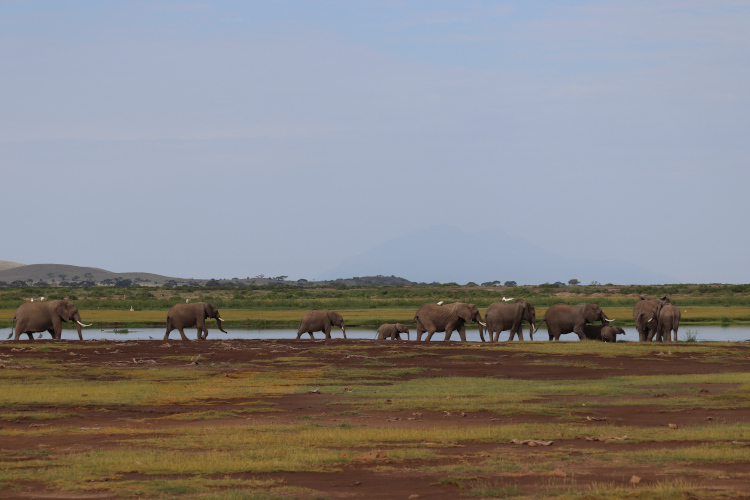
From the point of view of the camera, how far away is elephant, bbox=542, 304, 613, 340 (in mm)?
44156

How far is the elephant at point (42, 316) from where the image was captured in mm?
44362

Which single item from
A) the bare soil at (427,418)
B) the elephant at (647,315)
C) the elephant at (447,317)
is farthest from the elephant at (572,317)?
the bare soil at (427,418)

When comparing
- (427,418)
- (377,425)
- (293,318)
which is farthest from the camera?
(293,318)

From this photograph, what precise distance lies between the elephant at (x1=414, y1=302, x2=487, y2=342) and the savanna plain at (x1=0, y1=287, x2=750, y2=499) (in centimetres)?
991

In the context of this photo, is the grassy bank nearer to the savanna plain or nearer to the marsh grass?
the savanna plain

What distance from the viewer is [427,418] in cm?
1892

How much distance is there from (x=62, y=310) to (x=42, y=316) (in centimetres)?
97

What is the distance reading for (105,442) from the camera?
1614 cm

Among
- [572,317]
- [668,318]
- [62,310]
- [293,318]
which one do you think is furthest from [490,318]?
[293,318]

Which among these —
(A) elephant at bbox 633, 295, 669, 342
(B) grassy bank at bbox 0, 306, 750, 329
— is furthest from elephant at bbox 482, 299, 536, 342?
(B) grassy bank at bbox 0, 306, 750, 329

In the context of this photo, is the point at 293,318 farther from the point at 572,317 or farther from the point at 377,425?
the point at 377,425

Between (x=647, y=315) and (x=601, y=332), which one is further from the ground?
(x=647, y=315)

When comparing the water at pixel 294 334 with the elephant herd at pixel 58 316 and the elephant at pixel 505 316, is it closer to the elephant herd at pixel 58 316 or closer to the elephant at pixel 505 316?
the elephant herd at pixel 58 316

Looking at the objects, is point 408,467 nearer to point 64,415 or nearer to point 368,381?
point 64,415
